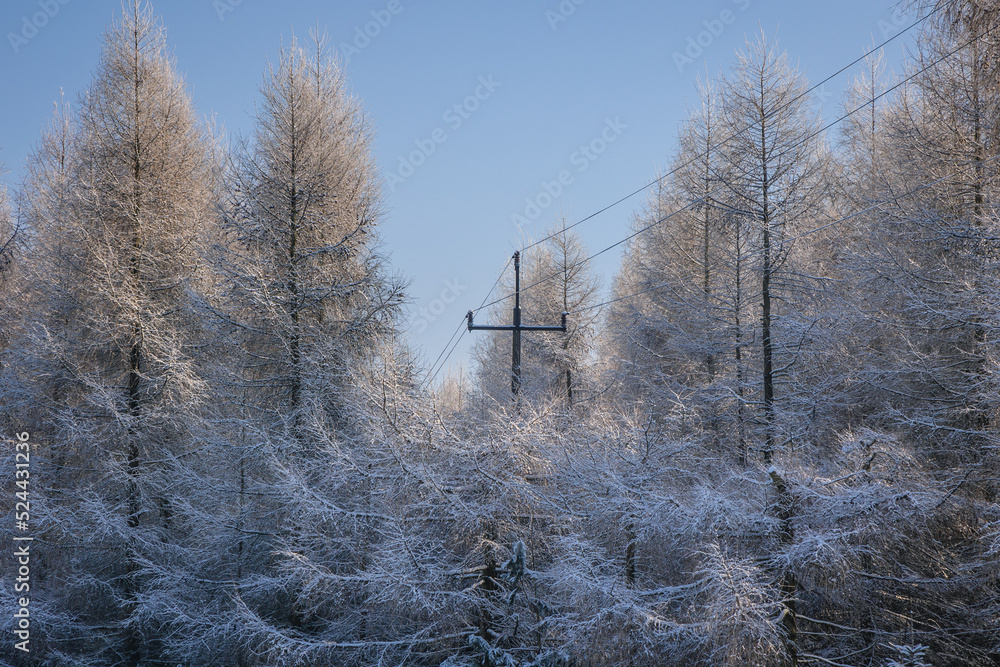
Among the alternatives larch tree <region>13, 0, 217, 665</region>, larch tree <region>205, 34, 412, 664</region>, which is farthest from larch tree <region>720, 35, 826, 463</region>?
larch tree <region>13, 0, 217, 665</region>

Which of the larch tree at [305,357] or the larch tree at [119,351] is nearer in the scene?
the larch tree at [305,357]

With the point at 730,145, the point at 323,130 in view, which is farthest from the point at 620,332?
the point at 323,130

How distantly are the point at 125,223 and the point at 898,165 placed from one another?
14.7m

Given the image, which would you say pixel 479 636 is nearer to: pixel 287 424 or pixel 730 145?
pixel 287 424

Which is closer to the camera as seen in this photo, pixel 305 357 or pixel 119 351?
pixel 305 357

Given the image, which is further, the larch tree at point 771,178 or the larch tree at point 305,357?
the larch tree at point 771,178

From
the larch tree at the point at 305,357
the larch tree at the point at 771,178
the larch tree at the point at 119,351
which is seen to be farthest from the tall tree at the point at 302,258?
the larch tree at the point at 771,178

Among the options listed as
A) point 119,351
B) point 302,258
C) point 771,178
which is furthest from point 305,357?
point 771,178

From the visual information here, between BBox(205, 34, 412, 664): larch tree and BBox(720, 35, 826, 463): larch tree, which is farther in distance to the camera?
BBox(720, 35, 826, 463): larch tree

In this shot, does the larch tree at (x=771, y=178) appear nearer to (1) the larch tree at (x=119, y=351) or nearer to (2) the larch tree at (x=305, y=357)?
(2) the larch tree at (x=305, y=357)

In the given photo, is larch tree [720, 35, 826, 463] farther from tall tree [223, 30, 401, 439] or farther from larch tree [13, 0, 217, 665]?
larch tree [13, 0, 217, 665]

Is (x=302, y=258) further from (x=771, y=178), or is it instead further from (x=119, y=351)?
(x=771, y=178)

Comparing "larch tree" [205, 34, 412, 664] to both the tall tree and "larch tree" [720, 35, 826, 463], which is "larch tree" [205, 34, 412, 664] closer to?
the tall tree

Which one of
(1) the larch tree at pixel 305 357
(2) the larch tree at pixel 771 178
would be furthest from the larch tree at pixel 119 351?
(2) the larch tree at pixel 771 178
